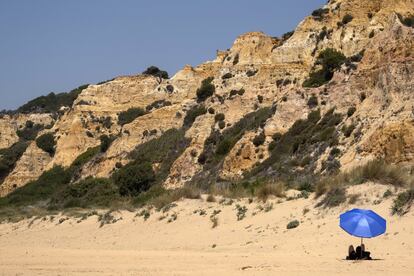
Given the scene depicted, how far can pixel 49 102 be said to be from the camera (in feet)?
318

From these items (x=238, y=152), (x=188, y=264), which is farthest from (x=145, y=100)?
(x=188, y=264)

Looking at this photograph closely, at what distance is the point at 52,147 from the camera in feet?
203

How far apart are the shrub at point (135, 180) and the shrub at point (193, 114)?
26.3 feet

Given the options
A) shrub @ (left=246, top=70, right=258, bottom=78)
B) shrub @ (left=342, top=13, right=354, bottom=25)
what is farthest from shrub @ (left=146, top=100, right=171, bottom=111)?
shrub @ (left=342, top=13, right=354, bottom=25)

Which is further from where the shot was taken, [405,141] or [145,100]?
[145,100]

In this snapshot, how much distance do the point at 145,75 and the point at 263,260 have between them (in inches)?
2307

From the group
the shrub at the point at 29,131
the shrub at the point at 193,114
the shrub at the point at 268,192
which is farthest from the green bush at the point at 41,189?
the shrub at the point at 268,192

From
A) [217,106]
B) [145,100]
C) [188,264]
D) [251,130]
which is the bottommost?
[188,264]

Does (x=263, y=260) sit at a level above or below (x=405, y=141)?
below

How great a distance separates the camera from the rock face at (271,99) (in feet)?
92.9

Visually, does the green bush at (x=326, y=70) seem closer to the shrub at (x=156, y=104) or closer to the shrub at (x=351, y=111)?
the shrub at (x=351, y=111)

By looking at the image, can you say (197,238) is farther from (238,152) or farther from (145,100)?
(145,100)

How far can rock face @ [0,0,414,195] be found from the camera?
2831cm

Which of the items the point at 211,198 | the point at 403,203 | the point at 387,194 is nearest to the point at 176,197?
the point at 211,198
